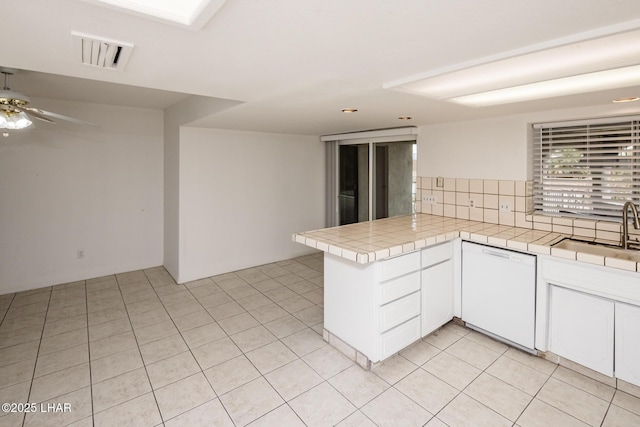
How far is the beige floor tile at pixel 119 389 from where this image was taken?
2.06m

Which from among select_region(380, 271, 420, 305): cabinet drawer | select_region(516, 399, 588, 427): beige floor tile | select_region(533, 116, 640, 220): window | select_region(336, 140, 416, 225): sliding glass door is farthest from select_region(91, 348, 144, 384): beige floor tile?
select_region(533, 116, 640, 220): window

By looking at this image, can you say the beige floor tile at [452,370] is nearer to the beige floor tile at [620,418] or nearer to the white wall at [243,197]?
the beige floor tile at [620,418]

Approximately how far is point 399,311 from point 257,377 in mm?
1136

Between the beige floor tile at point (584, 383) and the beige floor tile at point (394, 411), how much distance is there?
42.7 inches

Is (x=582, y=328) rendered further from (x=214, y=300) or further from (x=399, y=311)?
(x=214, y=300)

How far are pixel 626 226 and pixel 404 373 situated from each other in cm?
197

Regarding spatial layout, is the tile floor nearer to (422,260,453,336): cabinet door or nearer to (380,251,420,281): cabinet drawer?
(422,260,453,336): cabinet door

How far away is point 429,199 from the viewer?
3.82m

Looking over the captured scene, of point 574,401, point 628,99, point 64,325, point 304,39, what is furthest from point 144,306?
point 628,99

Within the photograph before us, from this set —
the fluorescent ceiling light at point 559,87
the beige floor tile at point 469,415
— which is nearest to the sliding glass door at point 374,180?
the fluorescent ceiling light at point 559,87

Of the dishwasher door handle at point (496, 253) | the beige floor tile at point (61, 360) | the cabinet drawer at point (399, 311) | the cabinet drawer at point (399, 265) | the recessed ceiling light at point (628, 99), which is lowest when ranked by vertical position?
the beige floor tile at point (61, 360)

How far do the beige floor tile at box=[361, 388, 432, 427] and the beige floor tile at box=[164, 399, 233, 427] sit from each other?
0.84 meters

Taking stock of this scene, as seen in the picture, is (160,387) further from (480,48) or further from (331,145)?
(331,145)

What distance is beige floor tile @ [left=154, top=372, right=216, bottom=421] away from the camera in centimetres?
200
